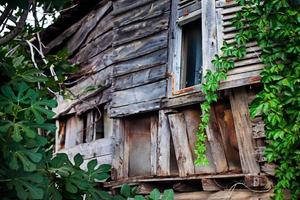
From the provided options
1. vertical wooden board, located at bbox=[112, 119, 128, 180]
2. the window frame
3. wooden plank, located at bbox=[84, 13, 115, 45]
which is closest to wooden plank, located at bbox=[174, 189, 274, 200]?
vertical wooden board, located at bbox=[112, 119, 128, 180]

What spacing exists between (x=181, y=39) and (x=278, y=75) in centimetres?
171

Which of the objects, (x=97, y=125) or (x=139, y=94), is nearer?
(x=139, y=94)

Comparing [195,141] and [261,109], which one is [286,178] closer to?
[261,109]

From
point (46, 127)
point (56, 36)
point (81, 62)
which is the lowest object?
point (46, 127)

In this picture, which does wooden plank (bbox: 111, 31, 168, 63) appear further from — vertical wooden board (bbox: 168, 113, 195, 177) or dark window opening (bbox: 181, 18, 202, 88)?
vertical wooden board (bbox: 168, 113, 195, 177)

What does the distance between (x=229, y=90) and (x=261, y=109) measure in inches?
22.0

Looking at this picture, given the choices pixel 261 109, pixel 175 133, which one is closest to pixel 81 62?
pixel 175 133

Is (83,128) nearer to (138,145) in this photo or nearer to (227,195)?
(138,145)

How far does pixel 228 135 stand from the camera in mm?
5609

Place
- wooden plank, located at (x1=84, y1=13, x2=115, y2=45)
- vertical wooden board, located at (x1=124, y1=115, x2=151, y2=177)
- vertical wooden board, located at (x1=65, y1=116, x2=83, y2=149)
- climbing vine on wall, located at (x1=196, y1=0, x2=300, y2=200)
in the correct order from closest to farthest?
1. climbing vine on wall, located at (x1=196, y1=0, x2=300, y2=200)
2. vertical wooden board, located at (x1=124, y1=115, x2=151, y2=177)
3. wooden plank, located at (x1=84, y1=13, x2=115, y2=45)
4. vertical wooden board, located at (x1=65, y1=116, x2=83, y2=149)

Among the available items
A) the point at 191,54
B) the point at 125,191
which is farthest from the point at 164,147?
the point at 125,191

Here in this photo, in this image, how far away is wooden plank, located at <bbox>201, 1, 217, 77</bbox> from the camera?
5.58 metres

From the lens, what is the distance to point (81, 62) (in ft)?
29.5

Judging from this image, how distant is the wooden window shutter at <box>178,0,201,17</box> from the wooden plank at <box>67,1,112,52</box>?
2.07m
